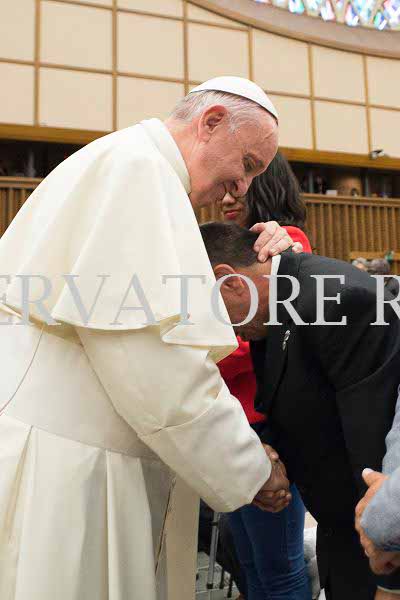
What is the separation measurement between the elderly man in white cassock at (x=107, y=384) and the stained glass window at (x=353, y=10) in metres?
9.51

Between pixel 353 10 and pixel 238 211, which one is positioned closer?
pixel 238 211

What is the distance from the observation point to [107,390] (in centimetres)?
125

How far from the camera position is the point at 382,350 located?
1384 millimetres

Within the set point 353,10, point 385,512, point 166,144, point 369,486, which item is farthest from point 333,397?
point 353,10

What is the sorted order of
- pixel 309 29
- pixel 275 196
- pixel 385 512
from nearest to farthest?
pixel 385 512 → pixel 275 196 → pixel 309 29

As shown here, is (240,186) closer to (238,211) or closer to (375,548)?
(238,211)

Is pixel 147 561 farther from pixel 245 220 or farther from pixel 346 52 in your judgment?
pixel 346 52

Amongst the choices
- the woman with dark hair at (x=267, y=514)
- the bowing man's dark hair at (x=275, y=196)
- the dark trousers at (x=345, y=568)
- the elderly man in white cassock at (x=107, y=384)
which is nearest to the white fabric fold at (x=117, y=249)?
the elderly man in white cassock at (x=107, y=384)

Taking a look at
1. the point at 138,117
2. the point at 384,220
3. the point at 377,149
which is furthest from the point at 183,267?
the point at 377,149

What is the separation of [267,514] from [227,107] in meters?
1.20

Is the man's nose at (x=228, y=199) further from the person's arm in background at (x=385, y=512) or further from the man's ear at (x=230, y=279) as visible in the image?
the person's arm in background at (x=385, y=512)

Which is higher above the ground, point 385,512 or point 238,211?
point 238,211

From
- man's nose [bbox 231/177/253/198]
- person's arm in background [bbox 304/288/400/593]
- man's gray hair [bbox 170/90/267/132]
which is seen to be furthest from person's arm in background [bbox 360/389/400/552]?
man's gray hair [bbox 170/90/267/132]

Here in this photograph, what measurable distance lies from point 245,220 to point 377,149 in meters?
8.50
